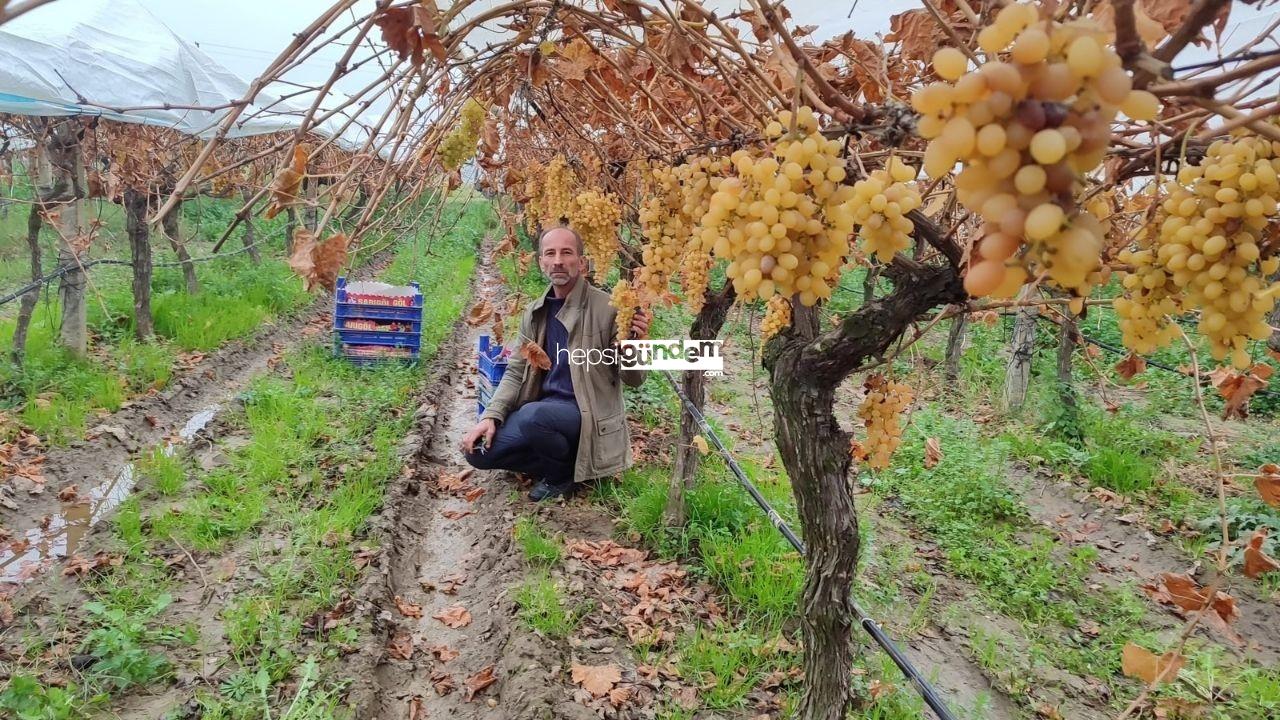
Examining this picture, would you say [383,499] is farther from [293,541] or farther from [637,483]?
[637,483]

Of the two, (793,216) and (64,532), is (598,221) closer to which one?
(793,216)

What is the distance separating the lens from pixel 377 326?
6707 millimetres

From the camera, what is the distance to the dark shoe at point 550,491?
412 cm

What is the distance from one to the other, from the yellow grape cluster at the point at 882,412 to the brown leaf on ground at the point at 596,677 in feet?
4.66

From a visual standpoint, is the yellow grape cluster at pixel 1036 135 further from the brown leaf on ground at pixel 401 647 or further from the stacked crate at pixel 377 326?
the stacked crate at pixel 377 326

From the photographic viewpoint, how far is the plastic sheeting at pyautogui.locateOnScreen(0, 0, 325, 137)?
11.2 ft

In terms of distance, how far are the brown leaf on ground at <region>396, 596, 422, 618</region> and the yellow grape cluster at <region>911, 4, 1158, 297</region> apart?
3371 mm

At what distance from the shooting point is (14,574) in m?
3.14

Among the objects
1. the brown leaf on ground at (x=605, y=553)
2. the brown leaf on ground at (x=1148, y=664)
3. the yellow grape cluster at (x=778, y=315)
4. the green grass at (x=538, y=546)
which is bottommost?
the brown leaf on ground at (x=605, y=553)

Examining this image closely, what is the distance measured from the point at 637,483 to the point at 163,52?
4.17m

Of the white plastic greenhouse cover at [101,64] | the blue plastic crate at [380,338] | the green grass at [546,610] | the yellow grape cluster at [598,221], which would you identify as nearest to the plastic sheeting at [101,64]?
the white plastic greenhouse cover at [101,64]

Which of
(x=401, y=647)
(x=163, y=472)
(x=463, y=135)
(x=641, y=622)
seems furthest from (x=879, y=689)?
(x=163, y=472)

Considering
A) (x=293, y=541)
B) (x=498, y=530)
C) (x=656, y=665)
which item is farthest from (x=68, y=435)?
(x=656, y=665)

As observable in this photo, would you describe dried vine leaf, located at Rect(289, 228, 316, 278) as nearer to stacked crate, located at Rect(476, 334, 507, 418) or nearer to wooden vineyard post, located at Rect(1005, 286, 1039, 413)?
stacked crate, located at Rect(476, 334, 507, 418)
